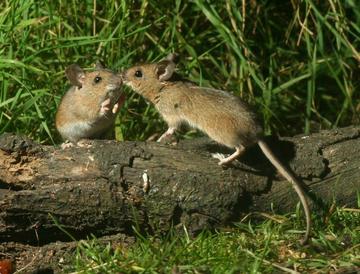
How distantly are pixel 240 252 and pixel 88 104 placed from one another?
185 centimetres

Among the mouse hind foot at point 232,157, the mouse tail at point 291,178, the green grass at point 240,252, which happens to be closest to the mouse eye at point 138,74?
the mouse hind foot at point 232,157

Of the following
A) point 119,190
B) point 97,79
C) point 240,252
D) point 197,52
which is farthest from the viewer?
point 197,52

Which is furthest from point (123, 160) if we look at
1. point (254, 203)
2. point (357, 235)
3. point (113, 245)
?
point (357, 235)

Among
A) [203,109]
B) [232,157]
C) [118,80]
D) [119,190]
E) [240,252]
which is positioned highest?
[118,80]

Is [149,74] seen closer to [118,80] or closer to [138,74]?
[138,74]

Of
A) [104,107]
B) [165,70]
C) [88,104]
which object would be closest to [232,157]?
[165,70]

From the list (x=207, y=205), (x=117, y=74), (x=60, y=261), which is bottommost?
(x=60, y=261)

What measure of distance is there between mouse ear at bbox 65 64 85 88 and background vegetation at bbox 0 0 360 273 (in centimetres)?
27

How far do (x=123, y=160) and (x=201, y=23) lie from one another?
104 inches

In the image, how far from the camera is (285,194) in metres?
5.65

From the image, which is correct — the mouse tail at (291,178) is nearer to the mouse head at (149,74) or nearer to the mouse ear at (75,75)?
the mouse head at (149,74)

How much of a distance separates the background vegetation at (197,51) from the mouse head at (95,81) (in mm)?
271

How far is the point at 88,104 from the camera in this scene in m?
6.32

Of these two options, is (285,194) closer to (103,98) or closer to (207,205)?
(207,205)
